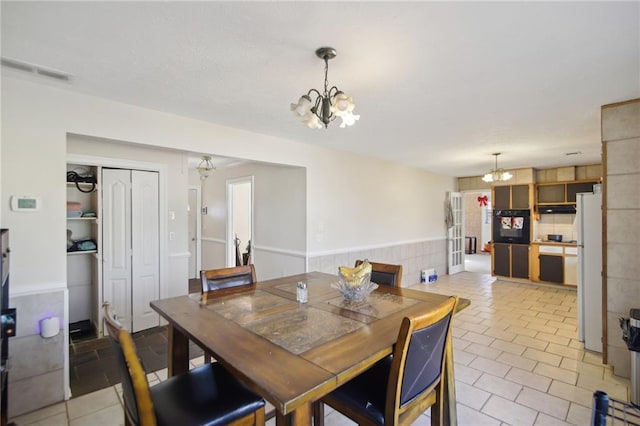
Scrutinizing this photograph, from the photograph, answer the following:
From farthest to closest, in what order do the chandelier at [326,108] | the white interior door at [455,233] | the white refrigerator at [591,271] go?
the white interior door at [455,233]
the white refrigerator at [591,271]
the chandelier at [326,108]

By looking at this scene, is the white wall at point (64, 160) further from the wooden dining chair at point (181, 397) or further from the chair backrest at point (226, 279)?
the wooden dining chair at point (181, 397)

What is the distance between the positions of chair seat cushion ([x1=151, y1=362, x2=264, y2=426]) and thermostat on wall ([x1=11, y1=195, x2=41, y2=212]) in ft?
5.55

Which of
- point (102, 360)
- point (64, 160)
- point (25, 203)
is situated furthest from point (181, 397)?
point (102, 360)

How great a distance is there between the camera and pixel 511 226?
6.46 metres

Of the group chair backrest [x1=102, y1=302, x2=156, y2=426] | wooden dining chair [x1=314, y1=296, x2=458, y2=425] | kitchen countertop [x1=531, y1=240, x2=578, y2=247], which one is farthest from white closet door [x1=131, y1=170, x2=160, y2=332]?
kitchen countertop [x1=531, y1=240, x2=578, y2=247]

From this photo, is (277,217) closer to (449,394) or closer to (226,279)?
(226,279)

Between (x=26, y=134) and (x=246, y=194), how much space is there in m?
4.54

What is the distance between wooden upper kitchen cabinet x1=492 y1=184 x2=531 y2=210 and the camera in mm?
6312

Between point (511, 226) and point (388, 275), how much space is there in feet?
17.1

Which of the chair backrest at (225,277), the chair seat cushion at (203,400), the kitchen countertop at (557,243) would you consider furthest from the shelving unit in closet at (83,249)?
the kitchen countertop at (557,243)

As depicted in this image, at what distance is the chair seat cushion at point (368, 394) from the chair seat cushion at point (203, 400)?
425mm

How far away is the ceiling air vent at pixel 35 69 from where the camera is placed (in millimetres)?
1900

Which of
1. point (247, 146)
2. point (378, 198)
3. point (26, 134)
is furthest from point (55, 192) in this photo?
point (378, 198)

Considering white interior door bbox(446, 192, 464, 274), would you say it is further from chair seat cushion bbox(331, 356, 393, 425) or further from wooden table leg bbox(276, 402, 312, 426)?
wooden table leg bbox(276, 402, 312, 426)
